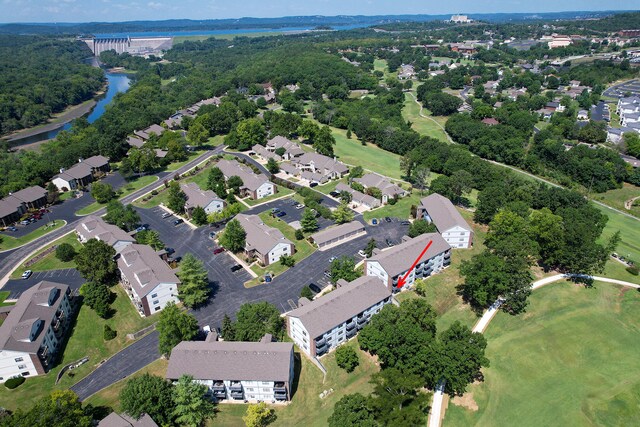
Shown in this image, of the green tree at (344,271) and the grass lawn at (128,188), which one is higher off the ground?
the green tree at (344,271)

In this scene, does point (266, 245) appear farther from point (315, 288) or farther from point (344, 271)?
point (344, 271)

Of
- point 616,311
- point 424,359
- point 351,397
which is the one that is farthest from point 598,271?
point 351,397

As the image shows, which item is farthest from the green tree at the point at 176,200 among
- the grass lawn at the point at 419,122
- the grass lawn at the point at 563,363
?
the grass lawn at the point at 419,122

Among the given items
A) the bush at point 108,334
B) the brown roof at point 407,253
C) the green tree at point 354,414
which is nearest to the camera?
the green tree at point 354,414

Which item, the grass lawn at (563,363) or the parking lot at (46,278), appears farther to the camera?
the parking lot at (46,278)

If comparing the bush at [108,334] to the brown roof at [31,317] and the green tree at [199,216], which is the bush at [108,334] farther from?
the green tree at [199,216]

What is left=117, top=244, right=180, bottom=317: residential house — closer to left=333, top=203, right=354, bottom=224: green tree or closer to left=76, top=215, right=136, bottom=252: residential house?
left=76, top=215, right=136, bottom=252: residential house

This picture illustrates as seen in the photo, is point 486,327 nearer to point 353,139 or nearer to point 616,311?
point 616,311
